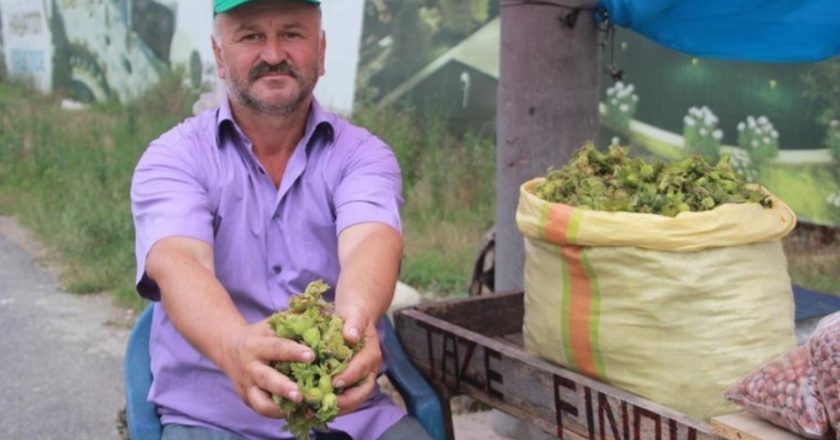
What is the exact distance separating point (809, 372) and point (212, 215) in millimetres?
1522

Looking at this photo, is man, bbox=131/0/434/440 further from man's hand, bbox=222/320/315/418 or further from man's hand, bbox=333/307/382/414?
man's hand, bbox=222/320/315/418

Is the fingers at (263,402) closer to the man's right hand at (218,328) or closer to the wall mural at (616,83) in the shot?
the man's right hand at (218,328)

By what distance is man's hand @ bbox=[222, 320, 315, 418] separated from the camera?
7.53ft

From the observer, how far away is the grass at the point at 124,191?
767 cm

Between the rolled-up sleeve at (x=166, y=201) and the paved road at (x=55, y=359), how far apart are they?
2720 millimetres

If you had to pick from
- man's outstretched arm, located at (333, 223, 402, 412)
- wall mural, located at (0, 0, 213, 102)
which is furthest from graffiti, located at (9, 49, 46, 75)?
man's outstretched arm, located at (333, 223, 402, 412)

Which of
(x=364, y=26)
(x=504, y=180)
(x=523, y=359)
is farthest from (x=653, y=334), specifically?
(x=364, y=26)

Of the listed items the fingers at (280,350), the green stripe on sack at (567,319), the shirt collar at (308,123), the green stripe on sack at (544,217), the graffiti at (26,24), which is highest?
the shirt collar at (308,123)

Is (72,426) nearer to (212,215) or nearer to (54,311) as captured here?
(54,311)

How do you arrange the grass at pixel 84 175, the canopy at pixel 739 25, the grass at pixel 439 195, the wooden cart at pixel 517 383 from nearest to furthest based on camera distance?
the wooden cart at pixel 517 383, the canopy at pixel 739 25, the grass at pixel 439 195, the grass at pixel 84 175

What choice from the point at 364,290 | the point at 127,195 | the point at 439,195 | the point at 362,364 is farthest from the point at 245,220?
the point at 127,195

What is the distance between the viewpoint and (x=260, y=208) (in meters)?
3.02

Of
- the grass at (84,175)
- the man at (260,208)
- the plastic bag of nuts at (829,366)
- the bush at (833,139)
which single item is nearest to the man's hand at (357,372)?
the man at (260,208)

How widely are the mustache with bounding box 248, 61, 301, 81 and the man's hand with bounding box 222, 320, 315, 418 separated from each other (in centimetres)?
78
